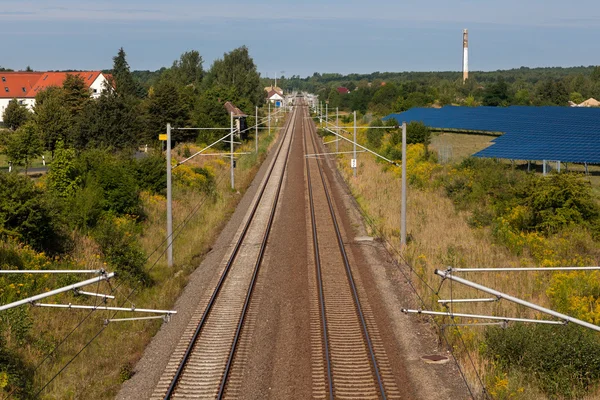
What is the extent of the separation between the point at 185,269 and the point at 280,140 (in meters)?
66.9

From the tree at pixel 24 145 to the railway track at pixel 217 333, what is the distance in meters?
21.3

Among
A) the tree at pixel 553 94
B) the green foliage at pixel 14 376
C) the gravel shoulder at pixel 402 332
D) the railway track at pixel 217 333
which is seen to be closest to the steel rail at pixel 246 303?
the railway track at pixel 217 333

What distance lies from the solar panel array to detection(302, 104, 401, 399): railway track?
22824 mm

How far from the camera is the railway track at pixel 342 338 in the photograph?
1391cm

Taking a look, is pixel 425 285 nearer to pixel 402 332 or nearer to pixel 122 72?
pixel 402 332

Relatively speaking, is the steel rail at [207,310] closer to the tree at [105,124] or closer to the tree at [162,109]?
the tree at [105,124]

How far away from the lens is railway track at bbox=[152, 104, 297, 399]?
14013 mm

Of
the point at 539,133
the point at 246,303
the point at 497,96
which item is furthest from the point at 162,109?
the point at 497,96

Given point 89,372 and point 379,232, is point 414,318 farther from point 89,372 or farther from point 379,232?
point 379,232

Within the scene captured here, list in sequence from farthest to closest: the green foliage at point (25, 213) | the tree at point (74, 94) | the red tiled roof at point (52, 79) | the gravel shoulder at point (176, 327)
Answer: the red tiled roof at point (52, 79), the tree at point (74, 94), the green foliage at point (25, 213), the gravel shoulder at point (176, 327)

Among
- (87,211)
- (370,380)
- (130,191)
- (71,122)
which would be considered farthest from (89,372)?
(71,122)

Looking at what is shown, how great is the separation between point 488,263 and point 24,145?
3325cm

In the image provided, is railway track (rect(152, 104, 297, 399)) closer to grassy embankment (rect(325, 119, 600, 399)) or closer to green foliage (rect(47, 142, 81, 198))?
grassy embankment (rect(325, 119, 600, 399))

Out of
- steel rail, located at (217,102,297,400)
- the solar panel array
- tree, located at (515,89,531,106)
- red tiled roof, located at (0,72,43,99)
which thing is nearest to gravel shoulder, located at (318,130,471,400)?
steel rail, located at (217,102,297,400)
